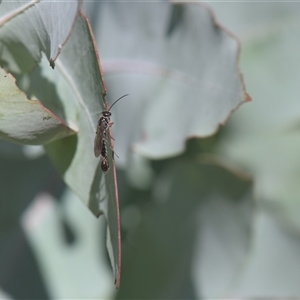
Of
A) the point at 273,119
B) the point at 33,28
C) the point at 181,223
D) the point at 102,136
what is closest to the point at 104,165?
the point at 102,136

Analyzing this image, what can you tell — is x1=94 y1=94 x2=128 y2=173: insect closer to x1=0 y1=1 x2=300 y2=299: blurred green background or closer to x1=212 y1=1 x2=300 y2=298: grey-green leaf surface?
x1=0 y1=1 x2=300 y2=299: blurred green background

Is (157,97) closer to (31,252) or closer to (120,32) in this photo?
(120,32)

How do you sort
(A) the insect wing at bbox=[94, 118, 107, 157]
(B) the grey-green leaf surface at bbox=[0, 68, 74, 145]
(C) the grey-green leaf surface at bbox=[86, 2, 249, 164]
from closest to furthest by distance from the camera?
(B) the grey-green leaf surface at bbox=[0, 68, 74, 145]
(A) the insect wing at bbox=[94, 118, 107, 157]
(C) the grey-green leaf surface at bbox=[86, 2, 249, 164]

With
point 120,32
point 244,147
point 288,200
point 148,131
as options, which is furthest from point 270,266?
point 120,32

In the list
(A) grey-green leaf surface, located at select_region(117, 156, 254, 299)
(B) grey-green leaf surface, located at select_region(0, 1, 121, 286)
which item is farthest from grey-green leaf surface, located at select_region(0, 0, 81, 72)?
(A) grey-green leaf surface, located at select_region(117, 156, 254, 299)

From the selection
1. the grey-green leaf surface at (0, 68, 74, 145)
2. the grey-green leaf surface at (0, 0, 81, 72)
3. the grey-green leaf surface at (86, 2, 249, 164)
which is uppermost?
the grey-green leaf surface at (0, 0, 81, 72)
